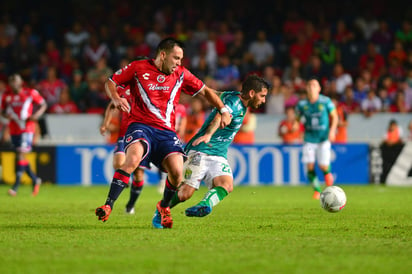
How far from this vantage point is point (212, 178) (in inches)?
355

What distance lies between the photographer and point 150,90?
841cm

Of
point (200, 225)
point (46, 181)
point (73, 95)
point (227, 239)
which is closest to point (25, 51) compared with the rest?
point (73, 95)

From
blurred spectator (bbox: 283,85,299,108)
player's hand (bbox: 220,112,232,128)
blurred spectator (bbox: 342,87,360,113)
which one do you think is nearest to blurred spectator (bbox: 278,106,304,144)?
blurred spectator (bbox: 283,85,299,108)

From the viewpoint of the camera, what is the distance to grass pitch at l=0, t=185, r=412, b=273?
584 cm

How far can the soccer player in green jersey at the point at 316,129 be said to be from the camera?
579 inches

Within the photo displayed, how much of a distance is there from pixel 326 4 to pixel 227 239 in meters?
17.8

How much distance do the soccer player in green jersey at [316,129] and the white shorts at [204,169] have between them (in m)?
5.89

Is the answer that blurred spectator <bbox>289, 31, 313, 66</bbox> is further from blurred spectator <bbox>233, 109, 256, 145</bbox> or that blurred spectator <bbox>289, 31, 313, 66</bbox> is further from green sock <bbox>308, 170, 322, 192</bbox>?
green sock <bbox>308, 170, 322, 192</bbox>

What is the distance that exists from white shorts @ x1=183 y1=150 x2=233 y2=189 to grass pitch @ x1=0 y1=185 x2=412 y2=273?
0.53m

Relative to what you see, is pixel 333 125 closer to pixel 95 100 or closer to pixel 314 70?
pixel 314 70

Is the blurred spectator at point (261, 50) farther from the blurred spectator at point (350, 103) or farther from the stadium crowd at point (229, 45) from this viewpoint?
the blurred spectator at point (350, 103)

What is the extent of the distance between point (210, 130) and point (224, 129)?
572 mm

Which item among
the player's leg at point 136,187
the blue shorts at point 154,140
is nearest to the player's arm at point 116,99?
the blue shorts at point 154,140

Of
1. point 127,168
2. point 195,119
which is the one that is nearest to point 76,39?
point 195,119
